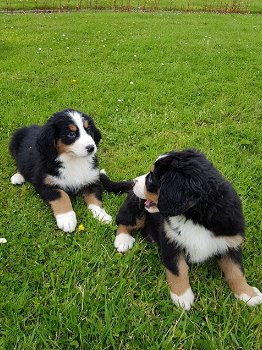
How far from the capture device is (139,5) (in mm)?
13836

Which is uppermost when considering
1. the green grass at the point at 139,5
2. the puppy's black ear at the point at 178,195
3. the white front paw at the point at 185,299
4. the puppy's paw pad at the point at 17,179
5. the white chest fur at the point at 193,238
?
the puppy's black ear at the point at 178,195

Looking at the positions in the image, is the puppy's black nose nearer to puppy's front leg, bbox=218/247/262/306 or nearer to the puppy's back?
the puppy's back

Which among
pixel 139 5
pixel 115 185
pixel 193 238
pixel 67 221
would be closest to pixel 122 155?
pixel 115 185

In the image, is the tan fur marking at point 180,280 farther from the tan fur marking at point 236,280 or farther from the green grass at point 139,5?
the green grass at point 139,5

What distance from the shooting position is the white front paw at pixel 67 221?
322cm

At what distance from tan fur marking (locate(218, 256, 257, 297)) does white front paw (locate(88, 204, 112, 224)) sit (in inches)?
43.1

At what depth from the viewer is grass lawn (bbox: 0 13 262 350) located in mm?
2398

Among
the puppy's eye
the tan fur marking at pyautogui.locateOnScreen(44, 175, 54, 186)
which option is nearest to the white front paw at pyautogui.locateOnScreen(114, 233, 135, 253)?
the tan fur marking at pyautogui.locateOnScreen(44, 175, 54, 186)

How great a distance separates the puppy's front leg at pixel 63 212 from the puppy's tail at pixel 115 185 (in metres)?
0.44

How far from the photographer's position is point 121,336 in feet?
7.64

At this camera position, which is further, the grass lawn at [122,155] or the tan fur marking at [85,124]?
the tan fur marking at [85,124]

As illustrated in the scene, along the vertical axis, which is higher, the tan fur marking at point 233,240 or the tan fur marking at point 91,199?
the tan fur marking at point 233,240

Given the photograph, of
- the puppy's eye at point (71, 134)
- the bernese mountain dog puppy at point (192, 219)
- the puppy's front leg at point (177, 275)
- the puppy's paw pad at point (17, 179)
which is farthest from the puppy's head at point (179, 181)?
the puppy's paw pad at point (17, 179)

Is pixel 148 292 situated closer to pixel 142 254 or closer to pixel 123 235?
pixel 142 254
